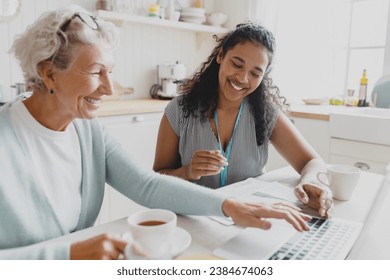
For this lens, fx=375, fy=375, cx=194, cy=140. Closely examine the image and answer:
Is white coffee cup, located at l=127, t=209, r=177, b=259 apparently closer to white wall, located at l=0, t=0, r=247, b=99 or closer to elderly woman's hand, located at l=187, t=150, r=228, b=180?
elderly woman's hand, located at l=187, t=150, r=228, b=180

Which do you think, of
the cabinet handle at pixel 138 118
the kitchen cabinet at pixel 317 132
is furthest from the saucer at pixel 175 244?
the kitchen cabinet at pixel 317 132

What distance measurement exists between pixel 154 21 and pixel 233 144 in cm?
181

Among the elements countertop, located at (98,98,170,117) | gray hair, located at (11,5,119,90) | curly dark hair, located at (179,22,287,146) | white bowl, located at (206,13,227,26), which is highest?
white bowl, located at (206,13,227,26)

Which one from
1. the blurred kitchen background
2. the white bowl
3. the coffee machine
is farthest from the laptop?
the white bowl

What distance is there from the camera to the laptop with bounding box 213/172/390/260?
79cm

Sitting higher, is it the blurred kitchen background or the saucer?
the blurred kitchen background

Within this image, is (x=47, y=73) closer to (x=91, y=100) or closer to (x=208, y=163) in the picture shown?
(x=91, y=100)

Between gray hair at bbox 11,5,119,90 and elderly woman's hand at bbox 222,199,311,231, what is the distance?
22.8 inches

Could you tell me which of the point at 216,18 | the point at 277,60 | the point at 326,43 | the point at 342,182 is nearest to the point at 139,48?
the point at 216,18

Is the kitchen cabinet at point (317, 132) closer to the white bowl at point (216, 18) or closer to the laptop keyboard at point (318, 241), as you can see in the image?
the white bowl at point (216, 18)

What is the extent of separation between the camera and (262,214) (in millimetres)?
906

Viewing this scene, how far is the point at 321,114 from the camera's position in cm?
254
